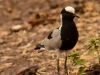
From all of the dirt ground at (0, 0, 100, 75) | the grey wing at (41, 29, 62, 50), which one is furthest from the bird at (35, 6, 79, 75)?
the dirt ground at (0, 0, 100, 75)

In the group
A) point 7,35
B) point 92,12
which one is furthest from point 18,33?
point 92,12

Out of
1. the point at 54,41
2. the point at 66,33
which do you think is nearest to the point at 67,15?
the point at 66,33

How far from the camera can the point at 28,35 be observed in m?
6.46

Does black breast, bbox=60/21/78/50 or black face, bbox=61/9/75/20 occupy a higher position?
black face, bbox=61/9/75/20

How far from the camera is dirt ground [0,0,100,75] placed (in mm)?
4719

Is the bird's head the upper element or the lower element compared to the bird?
upper

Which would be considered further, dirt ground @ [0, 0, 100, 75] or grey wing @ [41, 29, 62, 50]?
dirt ground @ [0, 0, 100, 75]

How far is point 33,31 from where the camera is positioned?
6.66 m

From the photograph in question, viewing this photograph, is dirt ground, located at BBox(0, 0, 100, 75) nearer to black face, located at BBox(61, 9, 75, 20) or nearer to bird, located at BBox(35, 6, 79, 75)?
bird, located at BBox(35, 6, 79, 75)

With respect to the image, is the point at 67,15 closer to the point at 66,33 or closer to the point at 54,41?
the point at 66,33

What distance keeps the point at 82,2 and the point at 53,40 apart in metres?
4.01

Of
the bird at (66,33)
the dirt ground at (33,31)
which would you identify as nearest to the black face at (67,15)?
the bird at (66,33)

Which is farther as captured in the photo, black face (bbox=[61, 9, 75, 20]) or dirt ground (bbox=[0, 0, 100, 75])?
dirt ground (bbox=[0, 0, 100, 75])

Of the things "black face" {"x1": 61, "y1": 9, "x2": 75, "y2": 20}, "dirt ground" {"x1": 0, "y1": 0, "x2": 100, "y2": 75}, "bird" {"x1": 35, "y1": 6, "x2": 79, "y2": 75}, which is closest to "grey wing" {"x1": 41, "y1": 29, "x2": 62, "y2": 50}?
"bird" {"x1": 35, "y1": 6, "x2": 79, "y2": 75}
